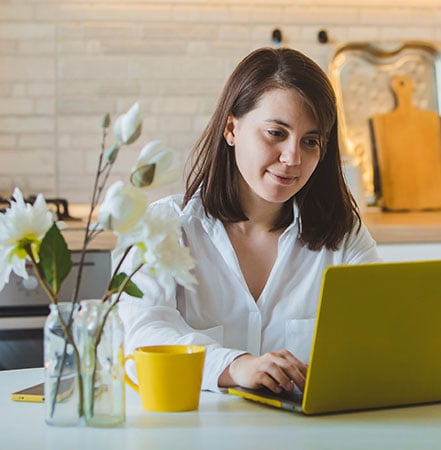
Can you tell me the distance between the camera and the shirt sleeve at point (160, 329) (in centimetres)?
155

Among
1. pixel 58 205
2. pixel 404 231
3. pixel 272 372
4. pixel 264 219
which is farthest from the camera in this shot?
pixel 58 205

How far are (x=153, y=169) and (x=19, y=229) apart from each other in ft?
0.61

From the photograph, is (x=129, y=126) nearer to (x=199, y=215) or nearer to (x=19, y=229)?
(x=19, y=229)

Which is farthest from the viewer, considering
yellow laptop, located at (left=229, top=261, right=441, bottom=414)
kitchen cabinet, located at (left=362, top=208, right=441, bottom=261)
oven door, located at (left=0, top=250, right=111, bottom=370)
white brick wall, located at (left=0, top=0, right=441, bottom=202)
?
white brick wall, located at (left=0, top=0, right=441, bottom=202)

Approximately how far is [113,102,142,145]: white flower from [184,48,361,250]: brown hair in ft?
2.48

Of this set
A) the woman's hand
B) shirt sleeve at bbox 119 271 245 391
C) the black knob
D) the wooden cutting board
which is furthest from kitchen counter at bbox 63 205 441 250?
the woman's hand

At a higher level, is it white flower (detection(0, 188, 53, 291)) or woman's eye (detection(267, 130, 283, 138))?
woman's eye (detection(267, 130, 283, 138))

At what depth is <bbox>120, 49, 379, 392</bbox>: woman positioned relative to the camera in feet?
6.05

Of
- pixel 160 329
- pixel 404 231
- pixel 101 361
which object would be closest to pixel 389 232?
pixel 404 231

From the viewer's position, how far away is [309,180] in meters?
2.03

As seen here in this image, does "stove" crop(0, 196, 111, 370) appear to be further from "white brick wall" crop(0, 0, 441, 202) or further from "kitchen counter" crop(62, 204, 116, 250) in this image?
"white brick wall" crop(0, 0, 441, 202)

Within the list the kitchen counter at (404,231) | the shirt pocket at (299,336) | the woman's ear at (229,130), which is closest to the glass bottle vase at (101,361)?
the shirt pocket at (299,336)

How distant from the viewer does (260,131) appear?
186cm

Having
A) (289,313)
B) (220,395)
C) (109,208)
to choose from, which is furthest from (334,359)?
(289,313)
